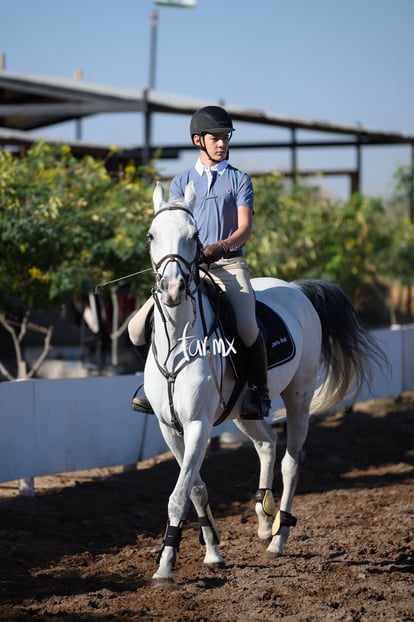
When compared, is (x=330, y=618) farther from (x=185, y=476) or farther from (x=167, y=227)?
(x=167, y=227)

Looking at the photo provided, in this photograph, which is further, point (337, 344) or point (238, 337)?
point (337, 344)

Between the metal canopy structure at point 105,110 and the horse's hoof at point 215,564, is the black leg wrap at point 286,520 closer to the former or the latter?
the horse's hoof at point 215,564

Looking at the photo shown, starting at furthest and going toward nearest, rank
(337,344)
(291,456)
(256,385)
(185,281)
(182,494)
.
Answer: (337,344)
(291,456)
(256,385)
(182,494)
(185,281)

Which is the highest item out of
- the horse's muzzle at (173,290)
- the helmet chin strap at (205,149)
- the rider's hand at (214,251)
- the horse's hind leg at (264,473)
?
the helmet chin strap at (205,149)

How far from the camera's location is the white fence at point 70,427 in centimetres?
743

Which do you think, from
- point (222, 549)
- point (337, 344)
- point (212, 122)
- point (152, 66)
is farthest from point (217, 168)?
point (152, 66)

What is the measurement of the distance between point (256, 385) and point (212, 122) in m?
1.77

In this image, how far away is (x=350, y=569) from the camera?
17.4 ft

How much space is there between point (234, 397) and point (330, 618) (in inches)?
64.8

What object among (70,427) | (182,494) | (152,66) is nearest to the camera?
(182,494)

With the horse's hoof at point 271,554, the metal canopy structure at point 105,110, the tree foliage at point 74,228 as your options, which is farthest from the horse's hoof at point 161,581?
the metal canopy structure at point 105,110

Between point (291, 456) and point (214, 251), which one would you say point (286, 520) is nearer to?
point (291, 456)

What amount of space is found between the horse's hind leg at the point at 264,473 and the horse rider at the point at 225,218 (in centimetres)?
77

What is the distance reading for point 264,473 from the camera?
6.23 meters
